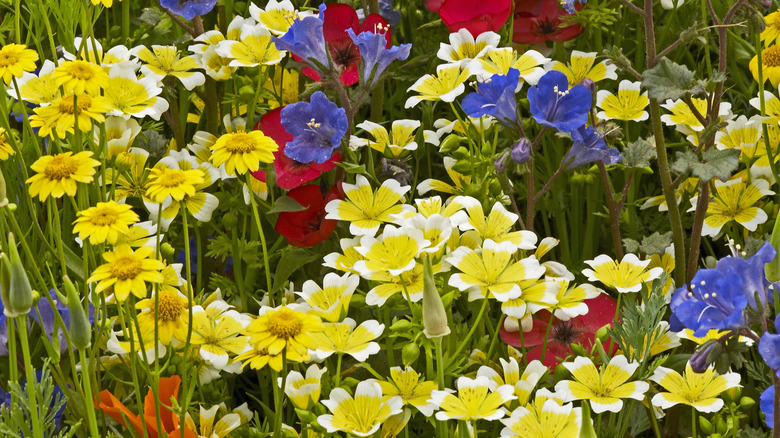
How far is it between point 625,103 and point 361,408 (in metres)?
0.63

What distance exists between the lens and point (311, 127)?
1.10 meters

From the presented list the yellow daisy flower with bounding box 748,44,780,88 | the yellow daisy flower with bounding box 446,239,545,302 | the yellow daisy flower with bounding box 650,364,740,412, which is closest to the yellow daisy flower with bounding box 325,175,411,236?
Result: the yellow daisy flower with bounding box 446,239,545,302

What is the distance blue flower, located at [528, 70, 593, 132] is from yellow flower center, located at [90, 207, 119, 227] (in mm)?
496

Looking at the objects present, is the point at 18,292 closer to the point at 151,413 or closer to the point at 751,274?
the point at 151,413

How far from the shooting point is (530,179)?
1.10m

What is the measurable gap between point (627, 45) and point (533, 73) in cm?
49

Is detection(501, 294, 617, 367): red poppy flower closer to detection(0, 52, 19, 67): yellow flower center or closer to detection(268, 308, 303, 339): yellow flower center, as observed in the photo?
detection(268, 308, 303, 339): yellow flower center

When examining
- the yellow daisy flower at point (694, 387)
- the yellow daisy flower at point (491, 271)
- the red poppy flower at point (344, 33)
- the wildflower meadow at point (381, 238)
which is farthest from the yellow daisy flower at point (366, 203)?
the yellow daisy flower at point (694, 387)

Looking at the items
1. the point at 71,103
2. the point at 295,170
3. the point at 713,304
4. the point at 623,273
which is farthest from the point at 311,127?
the point at 713,304

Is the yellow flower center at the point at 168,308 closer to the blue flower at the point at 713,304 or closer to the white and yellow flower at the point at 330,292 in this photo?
the white and yellow flower at the point at 330,292

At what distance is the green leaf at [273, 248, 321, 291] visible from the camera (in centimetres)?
112

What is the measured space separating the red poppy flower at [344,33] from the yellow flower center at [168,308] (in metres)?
0.43

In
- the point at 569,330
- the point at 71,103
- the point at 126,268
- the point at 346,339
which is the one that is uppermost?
the point at 71,103

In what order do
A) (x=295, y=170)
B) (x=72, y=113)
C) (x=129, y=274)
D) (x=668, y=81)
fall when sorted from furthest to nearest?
(x=295, y=170) < (x=668, y=81) < (x=72, y=113) < (x=129, y=274)
